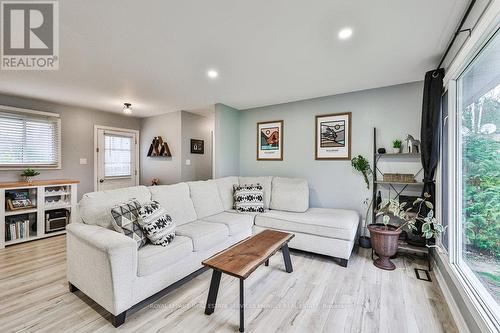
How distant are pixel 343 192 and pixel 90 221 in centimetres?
338

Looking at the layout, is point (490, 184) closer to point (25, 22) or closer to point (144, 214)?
point (144, 214)

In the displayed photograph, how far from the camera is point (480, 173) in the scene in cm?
166

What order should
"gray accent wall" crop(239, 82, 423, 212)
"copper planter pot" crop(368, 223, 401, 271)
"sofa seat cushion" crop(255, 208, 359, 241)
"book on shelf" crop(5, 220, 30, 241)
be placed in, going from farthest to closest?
"book on shelf" crop(5, 220, 30, 241) → "gray accent wall" crop(239, 82, 423, 212) → "sofa seat cushion" crop(255, 208, 359, 241) → "copper planter pot" crop(368, 223, 401, 271)

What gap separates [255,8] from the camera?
5.14ft

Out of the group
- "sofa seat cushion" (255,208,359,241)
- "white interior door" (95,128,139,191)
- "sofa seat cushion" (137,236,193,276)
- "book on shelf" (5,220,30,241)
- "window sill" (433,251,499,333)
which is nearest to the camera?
"window sill" (433,251,499,333)

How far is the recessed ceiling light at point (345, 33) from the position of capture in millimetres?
1843

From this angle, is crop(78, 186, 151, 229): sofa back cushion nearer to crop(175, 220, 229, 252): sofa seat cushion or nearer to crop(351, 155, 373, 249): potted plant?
crop(175, 220, 229, 252): sofa seat cushion

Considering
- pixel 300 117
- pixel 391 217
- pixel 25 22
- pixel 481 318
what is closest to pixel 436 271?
pixel 391 217

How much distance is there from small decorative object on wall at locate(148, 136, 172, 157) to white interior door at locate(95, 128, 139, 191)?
0.60 m

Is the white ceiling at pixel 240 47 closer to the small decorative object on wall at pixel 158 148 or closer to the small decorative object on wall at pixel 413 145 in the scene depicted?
the small decorative object on wall at pixel 413 145

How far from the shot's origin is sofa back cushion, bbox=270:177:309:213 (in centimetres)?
337

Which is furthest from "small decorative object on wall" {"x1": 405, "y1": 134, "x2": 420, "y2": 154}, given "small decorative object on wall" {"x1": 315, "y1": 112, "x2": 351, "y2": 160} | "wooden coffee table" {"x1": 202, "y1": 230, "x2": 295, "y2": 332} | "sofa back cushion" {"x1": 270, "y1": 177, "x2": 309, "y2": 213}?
"wooden coffee table" {"x1": 202, "y1": 230, "x2": 295, "y2": 332}

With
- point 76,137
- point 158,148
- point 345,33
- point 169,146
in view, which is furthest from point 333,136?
point 76,137

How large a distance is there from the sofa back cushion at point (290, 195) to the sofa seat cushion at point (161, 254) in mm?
1720
